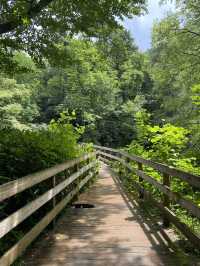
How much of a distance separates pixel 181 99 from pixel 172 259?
17128 mm

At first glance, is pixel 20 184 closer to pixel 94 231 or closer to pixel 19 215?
pixel 19 215

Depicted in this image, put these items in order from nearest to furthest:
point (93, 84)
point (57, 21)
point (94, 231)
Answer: point (94, 231) < point (57, 21) < point (93, 84)

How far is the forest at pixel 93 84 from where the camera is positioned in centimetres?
852

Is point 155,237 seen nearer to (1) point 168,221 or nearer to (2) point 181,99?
(1) point 168,221

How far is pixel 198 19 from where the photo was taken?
20141 millimetres

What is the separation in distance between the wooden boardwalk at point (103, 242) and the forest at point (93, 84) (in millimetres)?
599

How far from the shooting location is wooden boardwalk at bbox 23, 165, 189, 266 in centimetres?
536

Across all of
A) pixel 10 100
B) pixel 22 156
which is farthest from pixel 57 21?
pixel 10 100

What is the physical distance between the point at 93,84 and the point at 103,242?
97.7 ft

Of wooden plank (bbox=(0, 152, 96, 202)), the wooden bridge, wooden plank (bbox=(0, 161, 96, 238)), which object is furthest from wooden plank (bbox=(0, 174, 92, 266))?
wooden plank (bbox=(0, 152, 96, 202))

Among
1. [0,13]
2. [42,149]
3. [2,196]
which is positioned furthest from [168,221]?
[0,13]

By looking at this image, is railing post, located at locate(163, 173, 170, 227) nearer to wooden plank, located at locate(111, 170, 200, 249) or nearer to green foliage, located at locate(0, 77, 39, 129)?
wooden plank, located at locate(111, 170, 200, 249)

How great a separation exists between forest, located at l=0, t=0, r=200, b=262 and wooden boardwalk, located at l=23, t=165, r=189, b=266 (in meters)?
0.60

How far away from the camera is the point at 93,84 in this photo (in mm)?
35562
